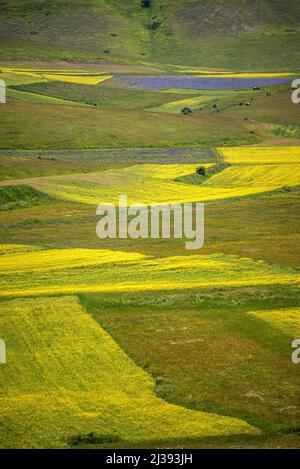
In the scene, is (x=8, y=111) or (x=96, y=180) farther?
(x=8, y=111)

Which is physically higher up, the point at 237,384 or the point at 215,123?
the point at 215,123

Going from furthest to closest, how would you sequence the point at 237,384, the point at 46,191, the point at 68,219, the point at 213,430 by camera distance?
the point at 46,191, the point at 68,219, the point at 237,384, the point at 213,430

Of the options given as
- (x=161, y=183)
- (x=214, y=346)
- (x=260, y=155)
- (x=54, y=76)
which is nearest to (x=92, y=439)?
(x=214, y=346)

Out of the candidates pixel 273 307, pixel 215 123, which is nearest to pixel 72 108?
pixel 215 123

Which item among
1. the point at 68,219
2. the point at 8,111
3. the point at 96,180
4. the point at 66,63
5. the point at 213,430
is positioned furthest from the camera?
the point at 66,63

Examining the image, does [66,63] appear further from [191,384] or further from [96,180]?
[191,384]
